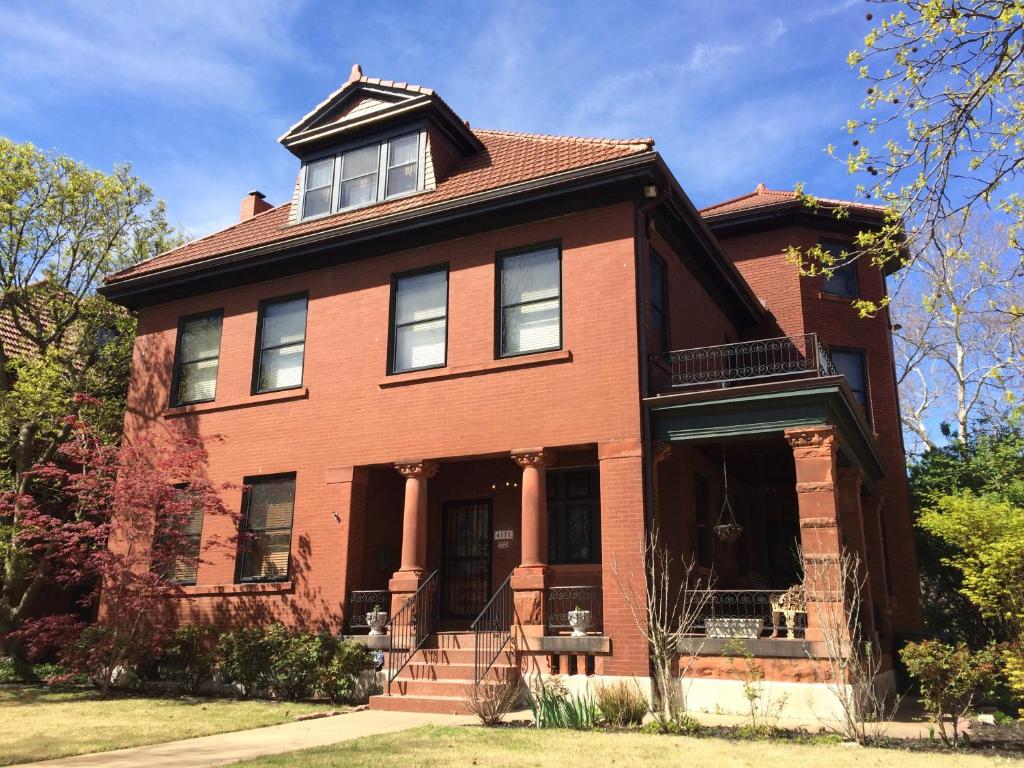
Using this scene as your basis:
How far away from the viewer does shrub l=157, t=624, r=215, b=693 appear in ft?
45.4

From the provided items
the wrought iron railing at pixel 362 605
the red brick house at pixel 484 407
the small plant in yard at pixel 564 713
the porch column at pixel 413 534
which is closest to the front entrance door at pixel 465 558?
the red brick house at pixel 484 407

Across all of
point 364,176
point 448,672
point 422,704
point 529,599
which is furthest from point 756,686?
point 364,176

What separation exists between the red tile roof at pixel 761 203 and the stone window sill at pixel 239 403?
35.3 ft

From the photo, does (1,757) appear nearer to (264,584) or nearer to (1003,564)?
(264,584)

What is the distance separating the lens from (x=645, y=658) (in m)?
11.2

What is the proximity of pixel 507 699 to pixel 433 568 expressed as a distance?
4743mm

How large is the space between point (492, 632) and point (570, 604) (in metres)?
1.57

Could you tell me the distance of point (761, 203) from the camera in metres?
20.6

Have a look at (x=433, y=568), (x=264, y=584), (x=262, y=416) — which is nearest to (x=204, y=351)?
(x=262, y=416)

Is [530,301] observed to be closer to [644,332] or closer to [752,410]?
[644,332]

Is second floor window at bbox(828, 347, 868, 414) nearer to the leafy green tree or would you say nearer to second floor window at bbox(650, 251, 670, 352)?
second floor window at bbox(650, 251, 670, 352)

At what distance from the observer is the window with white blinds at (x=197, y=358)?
1684 centimetres

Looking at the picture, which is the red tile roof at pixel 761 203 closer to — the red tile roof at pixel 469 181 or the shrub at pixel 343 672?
the red tile roof at pixel 469 181

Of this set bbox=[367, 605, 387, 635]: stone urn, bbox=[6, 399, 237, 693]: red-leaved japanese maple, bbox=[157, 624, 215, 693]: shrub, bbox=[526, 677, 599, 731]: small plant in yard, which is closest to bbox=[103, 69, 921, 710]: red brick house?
bbox=[367, 605, 387, 635]: stone urn
